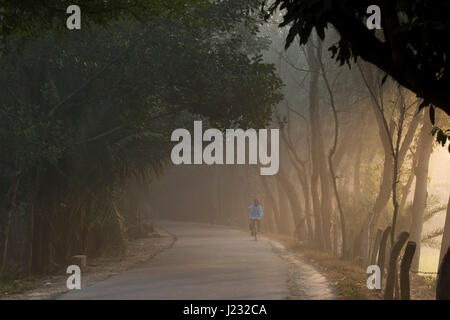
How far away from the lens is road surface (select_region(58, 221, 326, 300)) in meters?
13.8

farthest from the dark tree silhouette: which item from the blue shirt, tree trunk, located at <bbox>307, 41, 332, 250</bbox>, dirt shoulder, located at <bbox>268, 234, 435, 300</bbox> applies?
the blue shirt

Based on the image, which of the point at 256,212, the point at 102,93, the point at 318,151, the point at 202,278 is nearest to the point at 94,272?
the point at 202,278

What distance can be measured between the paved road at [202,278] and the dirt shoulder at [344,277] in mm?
829

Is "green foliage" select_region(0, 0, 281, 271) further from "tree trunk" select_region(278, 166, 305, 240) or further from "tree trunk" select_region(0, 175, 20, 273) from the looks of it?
"tree trunk" select_region(278, 166, 305, 240)

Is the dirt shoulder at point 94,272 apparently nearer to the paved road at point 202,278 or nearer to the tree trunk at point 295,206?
the paved road at point 202,278

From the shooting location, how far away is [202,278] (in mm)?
16547

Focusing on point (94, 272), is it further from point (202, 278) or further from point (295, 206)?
point (295, 206)

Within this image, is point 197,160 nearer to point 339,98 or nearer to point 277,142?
point 277,142

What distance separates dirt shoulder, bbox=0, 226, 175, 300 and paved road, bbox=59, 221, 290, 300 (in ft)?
1.42

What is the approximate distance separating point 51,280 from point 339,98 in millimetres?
17038

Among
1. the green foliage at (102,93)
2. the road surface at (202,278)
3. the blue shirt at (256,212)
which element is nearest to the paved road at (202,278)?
the road surface at (202,278)

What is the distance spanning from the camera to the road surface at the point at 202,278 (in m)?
13.8

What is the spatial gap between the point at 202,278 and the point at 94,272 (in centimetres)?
360
